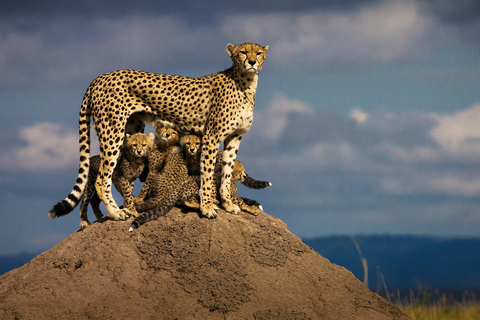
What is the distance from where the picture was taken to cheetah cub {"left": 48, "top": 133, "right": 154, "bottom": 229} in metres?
7.97

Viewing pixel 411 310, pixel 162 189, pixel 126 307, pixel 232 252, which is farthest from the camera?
pixel 411 310

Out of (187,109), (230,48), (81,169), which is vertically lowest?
(81,169)

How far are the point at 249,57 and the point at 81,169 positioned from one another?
2.91m

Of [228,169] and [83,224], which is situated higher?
[228,169]

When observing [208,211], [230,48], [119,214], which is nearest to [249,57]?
[230,48]

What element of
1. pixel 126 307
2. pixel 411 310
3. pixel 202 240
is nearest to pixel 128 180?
pixel 202 240

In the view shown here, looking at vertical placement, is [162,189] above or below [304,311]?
above

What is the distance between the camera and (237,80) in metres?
8.13

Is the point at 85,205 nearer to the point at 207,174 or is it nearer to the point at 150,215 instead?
the point at 150,215

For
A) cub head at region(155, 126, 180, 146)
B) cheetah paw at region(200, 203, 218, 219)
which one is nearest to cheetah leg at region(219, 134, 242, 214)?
cheetah paw at region(200, 203, 218, 219)

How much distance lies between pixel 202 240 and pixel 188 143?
143cm

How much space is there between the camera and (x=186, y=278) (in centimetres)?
705

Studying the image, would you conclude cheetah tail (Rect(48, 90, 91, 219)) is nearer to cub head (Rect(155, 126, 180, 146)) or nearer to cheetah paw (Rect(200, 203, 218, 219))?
cub head (Rect(155, 126, 180, 146))

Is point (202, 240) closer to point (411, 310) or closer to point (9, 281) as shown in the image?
point (9, 281)
